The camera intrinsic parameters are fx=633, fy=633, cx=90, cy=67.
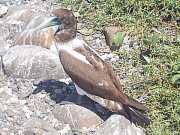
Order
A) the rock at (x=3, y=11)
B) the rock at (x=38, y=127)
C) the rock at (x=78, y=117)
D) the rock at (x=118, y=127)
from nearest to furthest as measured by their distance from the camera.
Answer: the rock at (x=118, y=127), the rock at (x=38, y=127), the rock at (x=78, y=117), the rock at (x=3, y=11)

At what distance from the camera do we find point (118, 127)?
5949 mm

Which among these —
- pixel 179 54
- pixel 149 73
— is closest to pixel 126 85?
pixel 149 73

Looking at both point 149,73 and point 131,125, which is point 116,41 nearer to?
point 149,73

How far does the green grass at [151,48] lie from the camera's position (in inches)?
250

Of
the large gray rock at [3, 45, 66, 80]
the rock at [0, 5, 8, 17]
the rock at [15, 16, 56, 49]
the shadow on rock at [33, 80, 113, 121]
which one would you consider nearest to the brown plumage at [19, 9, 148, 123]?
the shadow on rock at [33, 80, 113, 121]

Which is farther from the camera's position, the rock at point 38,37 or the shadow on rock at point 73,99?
the rock at point 38,37

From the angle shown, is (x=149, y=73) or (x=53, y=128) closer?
(x=53, y=128)

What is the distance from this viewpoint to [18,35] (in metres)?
7.57

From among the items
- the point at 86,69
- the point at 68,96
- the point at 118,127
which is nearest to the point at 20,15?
the point at 68,96

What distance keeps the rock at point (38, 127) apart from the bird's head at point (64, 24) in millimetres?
841

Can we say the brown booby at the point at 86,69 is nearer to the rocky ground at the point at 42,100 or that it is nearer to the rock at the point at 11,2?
the rocky ground at the point at 42,100

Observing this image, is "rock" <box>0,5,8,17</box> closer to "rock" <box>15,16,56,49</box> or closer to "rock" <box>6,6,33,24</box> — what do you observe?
"rock" <box>6,6,33,24</box>

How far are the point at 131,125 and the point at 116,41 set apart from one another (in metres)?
1.62

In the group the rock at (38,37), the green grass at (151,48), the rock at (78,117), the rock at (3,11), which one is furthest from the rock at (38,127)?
the rock at (3,11)
